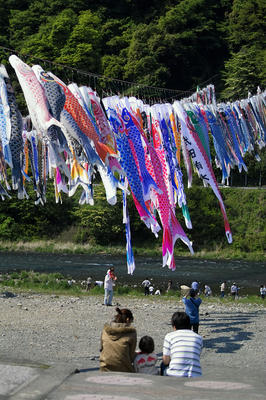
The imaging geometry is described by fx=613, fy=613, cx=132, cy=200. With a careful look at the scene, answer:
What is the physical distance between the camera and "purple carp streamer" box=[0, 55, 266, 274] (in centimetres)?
1072

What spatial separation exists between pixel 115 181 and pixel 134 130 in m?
1.59

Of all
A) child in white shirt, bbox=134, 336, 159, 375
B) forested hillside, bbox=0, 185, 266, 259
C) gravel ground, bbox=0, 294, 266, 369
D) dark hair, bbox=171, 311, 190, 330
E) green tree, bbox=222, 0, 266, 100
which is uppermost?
green tree, bbox=222, 0, 266, 100

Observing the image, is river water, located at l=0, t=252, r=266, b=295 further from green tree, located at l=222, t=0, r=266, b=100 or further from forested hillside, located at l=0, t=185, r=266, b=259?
green tree, located at l=222, t=0, r=266, b=100

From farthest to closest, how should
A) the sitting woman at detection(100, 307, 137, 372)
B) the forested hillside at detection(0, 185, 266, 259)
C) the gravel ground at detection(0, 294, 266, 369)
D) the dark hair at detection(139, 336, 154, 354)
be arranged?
1. the forested hillside at detection(0, 185, 266, 259)
2. the gravel ground at detection(0, 294, 266, 369)
3. the sitting woman at detection(100, 307, 137, 372)
4. the dark hair at detection(139, 336, 154, 354)

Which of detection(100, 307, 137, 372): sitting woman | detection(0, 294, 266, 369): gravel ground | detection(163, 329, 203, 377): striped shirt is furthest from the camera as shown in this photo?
detection(0, 294, 266, 369): gravel ground

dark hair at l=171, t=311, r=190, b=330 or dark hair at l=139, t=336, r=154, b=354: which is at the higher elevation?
dark hair at l=171, t=311, r=190, b=330

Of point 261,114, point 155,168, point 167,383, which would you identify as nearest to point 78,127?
point 155,168

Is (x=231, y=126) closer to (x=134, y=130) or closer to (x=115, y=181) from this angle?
(x=134, y=130)

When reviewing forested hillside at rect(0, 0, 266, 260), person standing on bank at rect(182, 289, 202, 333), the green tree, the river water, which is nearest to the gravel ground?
person standing on bank at rect(182, 289, 202, 333)

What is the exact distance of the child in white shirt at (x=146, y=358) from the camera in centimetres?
633

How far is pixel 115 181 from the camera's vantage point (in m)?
11.9

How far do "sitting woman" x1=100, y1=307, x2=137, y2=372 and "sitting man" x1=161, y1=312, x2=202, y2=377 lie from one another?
21.5 inches

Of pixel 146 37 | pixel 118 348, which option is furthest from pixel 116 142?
pixel 146 37

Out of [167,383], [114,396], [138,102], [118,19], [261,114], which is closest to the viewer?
[114,396]
